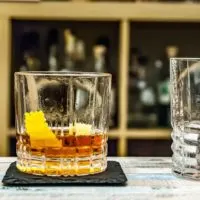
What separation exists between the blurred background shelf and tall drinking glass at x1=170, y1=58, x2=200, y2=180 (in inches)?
50.8

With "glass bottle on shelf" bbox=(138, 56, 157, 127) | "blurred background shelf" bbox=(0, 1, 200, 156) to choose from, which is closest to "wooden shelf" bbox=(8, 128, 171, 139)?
"blurred background shelf" bbox=(0, 1, 200, 156)

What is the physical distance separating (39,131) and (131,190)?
16cm

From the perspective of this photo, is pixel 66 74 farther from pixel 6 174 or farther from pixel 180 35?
pixel 180 35

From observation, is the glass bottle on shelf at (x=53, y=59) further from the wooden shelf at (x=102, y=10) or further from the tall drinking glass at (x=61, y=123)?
the tall drinking glass at (x=61, y=123)

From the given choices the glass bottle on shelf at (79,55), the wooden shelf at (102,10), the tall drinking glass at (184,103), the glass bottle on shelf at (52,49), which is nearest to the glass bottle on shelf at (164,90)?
the wooden shelf at (102,10)

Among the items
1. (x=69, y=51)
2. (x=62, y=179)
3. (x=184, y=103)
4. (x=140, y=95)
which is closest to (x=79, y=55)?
(x=69, y=51)

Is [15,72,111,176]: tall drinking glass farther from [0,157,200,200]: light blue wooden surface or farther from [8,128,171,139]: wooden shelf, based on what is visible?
[8,128,171,139]: wooden shelf

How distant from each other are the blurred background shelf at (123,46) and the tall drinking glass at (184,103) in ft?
4.23

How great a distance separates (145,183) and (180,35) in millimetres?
1756

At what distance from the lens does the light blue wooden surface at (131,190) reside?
645mm

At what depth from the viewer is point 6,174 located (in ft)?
2.44

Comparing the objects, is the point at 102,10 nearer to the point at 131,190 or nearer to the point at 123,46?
the point at 123,46

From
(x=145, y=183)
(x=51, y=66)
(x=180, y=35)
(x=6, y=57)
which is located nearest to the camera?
(x=145, y=183)

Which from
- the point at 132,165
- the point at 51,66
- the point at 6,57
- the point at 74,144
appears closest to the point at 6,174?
the point at 74,144
